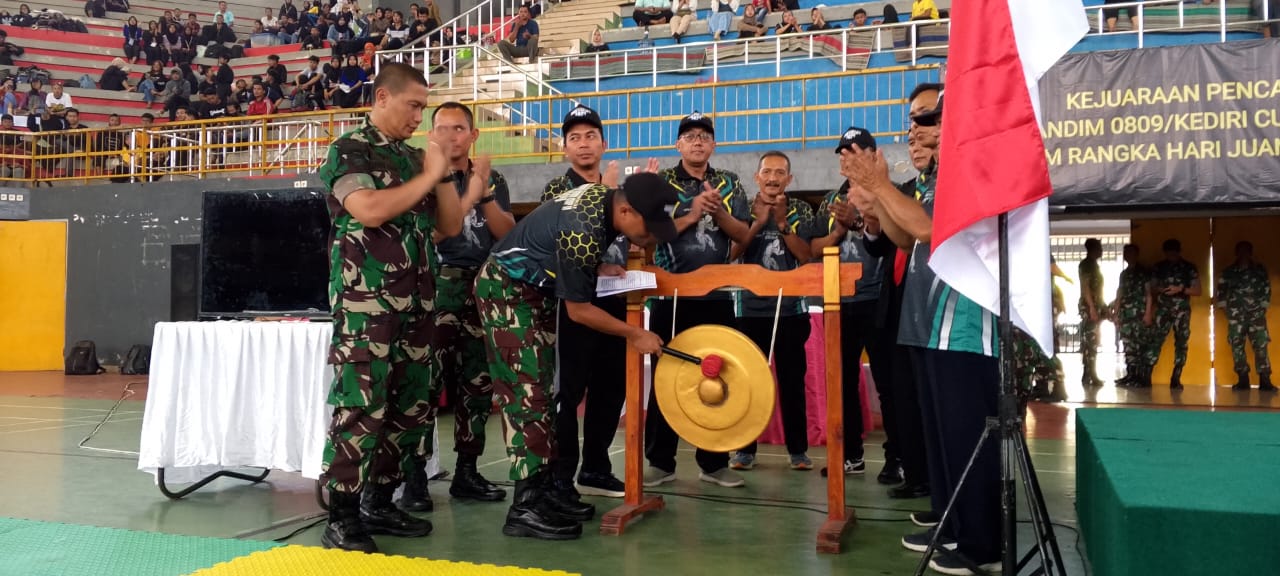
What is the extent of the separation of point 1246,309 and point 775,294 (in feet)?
34.6

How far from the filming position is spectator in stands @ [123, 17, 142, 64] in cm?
2356

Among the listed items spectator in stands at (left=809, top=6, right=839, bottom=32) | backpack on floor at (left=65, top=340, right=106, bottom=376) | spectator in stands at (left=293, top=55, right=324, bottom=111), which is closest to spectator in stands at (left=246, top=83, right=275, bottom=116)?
spectator in stands at (left=293, top=55, right=324, bottom=111)

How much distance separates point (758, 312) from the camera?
5688 mm

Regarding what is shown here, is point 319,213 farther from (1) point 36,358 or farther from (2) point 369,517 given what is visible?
(1) point 36,358

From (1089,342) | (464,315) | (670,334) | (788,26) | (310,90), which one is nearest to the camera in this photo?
(464,315)

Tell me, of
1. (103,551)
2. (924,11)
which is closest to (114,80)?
(924,11)

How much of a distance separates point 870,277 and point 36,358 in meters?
15.4

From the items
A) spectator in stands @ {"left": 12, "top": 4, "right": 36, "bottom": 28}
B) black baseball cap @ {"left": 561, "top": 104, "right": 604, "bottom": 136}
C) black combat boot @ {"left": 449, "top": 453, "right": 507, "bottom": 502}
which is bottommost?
black combat boot @ {"left": 449, "top": 453, "right": 507, "bottom": 502}

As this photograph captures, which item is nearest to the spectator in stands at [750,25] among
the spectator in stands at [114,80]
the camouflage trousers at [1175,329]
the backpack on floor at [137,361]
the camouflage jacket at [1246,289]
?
the camouflage trousers at [1175,329]

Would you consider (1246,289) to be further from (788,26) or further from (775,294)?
(775,294)

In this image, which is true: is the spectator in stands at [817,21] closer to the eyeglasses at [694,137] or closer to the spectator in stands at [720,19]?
the spectator in stands at [720,19]

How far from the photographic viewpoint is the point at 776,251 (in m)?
5.93

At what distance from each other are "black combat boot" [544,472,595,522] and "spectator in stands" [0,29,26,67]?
910 inches

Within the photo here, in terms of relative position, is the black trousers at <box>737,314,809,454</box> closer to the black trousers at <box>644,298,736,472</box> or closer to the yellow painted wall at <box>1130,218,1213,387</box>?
the black trousers at <box>644,298,736,472</box>
